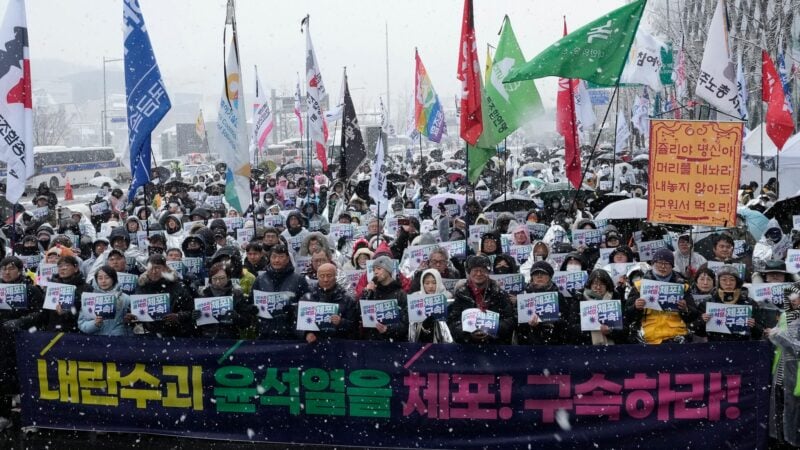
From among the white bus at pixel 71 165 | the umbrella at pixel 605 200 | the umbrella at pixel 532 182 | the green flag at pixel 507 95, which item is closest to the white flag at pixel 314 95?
the green flag at pixel 507 95

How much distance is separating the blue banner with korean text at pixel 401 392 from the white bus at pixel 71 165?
44.6 meters

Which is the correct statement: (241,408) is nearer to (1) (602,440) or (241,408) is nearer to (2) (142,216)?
(1) (602,440)

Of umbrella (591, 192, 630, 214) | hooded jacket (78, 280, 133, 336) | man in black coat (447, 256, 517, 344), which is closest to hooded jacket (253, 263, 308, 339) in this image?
hooded jacket (78, 280, 133, 336)

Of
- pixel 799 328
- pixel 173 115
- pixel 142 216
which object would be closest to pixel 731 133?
pixel 799 328

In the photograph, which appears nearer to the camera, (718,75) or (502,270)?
(502,270)

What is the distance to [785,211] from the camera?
12977 mm

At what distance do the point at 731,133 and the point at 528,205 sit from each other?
24.1 feet

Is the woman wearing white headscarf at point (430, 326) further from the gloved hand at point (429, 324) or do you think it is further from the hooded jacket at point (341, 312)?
the hooded jacket at point (341, 312)

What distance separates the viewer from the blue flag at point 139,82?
9.56 m

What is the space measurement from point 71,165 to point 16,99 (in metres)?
49.3

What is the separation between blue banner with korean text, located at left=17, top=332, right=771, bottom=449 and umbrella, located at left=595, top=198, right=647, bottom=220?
5873 mm

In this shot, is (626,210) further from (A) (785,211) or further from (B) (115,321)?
(B) (115,321)

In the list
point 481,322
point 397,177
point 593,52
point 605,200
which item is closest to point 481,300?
point 481,322

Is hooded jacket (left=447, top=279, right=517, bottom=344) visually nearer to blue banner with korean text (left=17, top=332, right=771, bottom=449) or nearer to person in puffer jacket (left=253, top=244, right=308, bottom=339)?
blue banner with korean text (left=17, top=332, right=771, bottom=449)
